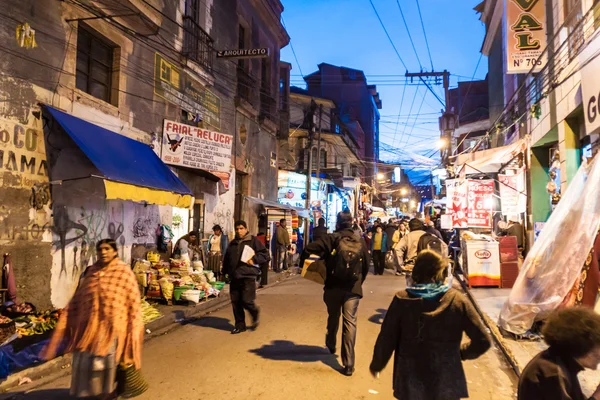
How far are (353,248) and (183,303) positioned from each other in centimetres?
549

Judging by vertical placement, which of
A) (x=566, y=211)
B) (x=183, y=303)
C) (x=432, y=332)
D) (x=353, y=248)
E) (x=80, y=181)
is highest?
(x=80, y=181)

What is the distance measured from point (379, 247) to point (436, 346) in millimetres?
12789

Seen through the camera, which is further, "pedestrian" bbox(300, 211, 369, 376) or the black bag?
the black bag

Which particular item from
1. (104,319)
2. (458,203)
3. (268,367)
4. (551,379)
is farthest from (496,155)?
(104,319)

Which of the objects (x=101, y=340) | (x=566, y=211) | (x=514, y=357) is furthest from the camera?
(x=566, y=211)

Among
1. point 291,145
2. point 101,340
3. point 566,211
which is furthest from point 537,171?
point 291,145

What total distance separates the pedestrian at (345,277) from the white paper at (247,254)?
5.94 ft

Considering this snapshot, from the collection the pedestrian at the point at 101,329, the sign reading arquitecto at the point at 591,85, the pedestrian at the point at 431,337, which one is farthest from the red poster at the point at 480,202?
the pedestrian at the point at 101,329

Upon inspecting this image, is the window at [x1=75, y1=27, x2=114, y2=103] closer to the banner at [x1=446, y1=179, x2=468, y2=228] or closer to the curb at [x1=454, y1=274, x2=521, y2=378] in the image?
the curb at [x1=454, y1=274, x2=521, y2=378]

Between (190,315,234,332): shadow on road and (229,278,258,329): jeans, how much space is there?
0.41 metres

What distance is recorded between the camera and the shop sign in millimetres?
13141

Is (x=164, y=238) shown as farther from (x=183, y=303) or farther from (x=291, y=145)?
(x=291, y=145)

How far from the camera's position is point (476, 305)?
9344 mm

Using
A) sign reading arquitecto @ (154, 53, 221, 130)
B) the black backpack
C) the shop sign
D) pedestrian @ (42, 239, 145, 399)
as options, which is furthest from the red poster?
pedestrian @ (42, 239, 145, 399)
